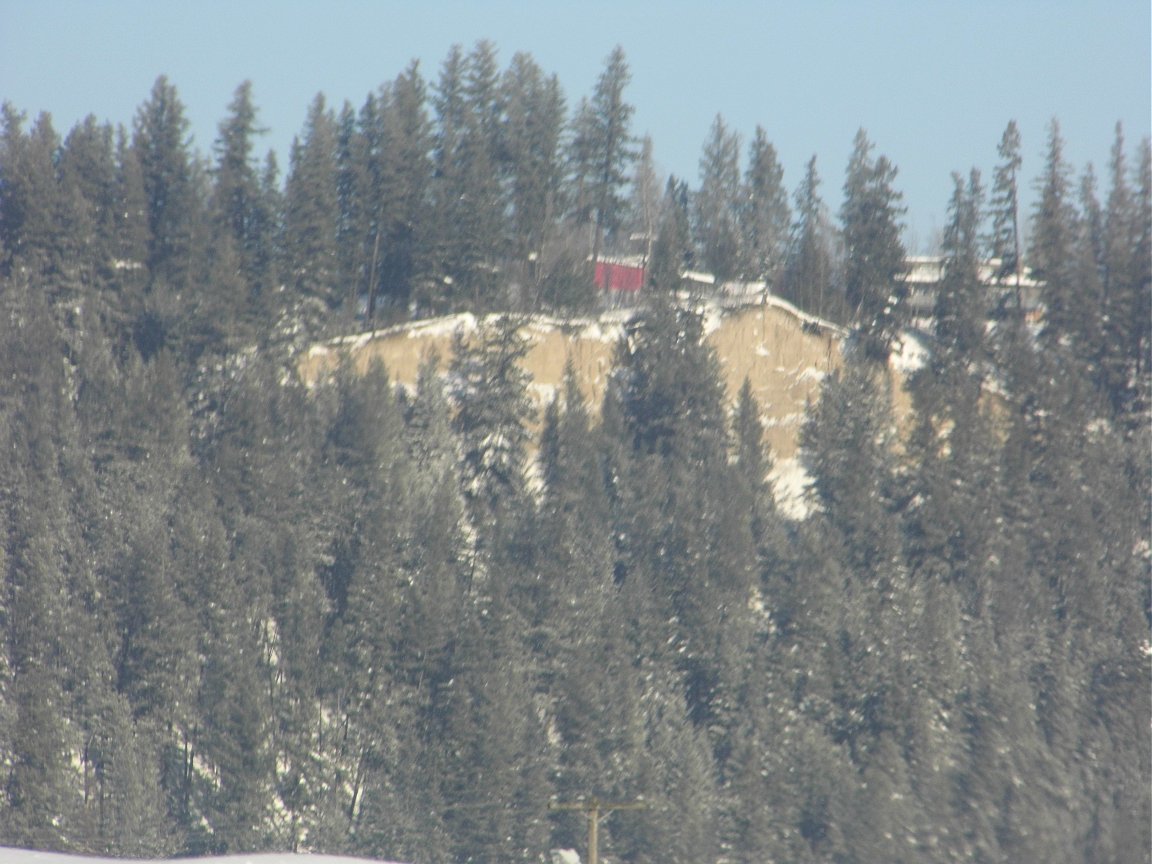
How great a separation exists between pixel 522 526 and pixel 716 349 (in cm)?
1169

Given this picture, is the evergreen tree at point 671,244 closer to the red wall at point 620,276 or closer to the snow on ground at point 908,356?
the red wall at point 620,276

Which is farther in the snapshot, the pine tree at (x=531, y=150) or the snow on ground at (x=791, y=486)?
the pine tree at (x=531, y=150)

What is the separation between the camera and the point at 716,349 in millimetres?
55062

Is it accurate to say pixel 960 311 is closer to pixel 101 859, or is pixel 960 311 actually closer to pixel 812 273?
pixel 812 273

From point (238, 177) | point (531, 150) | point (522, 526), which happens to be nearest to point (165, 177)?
point (238, 177)

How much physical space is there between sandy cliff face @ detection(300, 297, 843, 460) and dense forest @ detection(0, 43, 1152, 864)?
1.07 metres

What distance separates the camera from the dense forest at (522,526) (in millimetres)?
39000

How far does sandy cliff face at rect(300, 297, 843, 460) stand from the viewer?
178 feet

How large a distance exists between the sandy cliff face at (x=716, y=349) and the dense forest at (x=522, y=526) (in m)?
1.07

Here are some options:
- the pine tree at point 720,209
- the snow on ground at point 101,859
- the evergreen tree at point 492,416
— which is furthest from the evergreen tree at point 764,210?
the snow on ground at point 101,859

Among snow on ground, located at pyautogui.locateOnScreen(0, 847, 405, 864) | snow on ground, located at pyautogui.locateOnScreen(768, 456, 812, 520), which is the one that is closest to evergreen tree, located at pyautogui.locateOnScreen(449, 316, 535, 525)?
snow on ground, located at pyautogui.locateOnScreen(768, 456, 812, 520)

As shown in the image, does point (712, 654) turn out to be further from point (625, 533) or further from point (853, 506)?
point (853, 506)

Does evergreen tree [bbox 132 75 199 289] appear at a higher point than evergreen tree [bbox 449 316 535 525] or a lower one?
higher

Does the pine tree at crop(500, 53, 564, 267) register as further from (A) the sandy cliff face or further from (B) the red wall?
(A) the sandy cliff face
